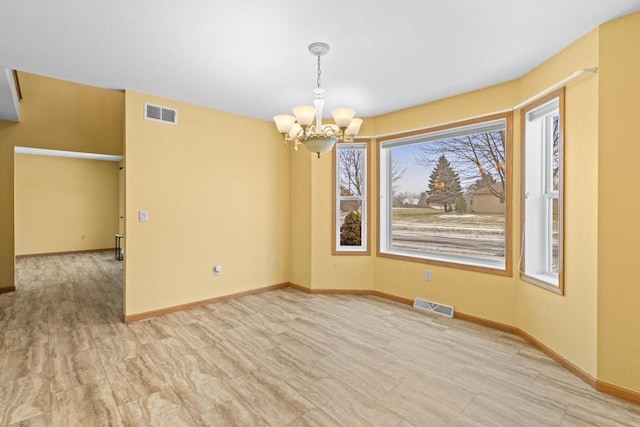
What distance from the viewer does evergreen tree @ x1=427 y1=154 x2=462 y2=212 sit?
402cm

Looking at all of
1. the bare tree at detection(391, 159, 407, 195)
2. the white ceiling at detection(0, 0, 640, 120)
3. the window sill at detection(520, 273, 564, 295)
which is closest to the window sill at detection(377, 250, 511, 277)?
the window sill at detection(520, 273, 564, 295)

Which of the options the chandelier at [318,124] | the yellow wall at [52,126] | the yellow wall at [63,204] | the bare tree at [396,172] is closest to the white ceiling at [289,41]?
the chandelier at [318,124]

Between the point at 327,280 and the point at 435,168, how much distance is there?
2234 millimetres

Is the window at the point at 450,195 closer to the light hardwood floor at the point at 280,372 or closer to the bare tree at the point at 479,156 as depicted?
the bare tree at the point at 479,156

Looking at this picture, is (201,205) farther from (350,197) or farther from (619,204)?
(619,204)

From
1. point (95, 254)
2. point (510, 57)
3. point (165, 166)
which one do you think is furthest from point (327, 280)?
point (95, 254)

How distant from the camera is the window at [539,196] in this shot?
3.02 m

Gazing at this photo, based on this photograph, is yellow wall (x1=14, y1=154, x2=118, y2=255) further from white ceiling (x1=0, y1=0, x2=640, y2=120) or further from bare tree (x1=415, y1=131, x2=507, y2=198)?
bare tree (x1=415, y1=131, x2=507, y2=198)

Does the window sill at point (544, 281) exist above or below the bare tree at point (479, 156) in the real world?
below

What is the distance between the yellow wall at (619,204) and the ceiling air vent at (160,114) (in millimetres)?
4194

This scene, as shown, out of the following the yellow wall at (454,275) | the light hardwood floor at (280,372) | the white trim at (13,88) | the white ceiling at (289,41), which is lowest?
the light hardwood floor at (280,372)

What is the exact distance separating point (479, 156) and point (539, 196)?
0.89 m

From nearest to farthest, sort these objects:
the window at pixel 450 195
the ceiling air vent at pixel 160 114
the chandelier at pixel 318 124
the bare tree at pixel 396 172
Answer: the chandelier at pixel 318 124 → the window at pixel 450 195 → the ceiling air vent at pixel 160 114 → the bare tree at pixel 396 172

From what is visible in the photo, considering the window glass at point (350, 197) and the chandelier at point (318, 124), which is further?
the window glass at point (350, 197)
